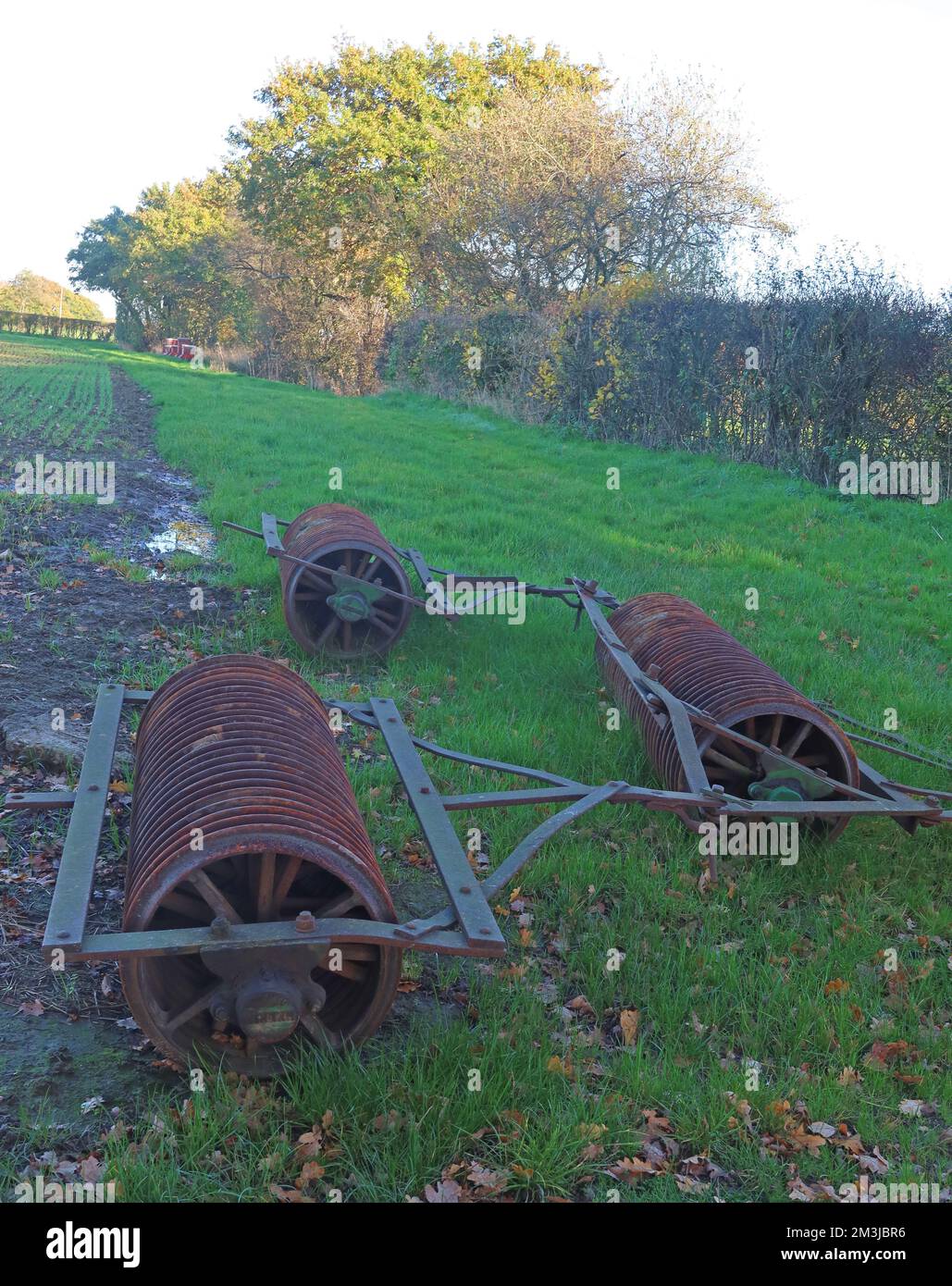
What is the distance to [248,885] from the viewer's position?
139 inches

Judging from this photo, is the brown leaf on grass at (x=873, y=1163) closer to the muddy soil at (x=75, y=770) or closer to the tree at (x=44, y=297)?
the muddy soil at (x=75, y=770)

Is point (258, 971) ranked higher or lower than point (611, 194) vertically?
lower

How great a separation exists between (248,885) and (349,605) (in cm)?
366

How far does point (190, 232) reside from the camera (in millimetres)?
62469

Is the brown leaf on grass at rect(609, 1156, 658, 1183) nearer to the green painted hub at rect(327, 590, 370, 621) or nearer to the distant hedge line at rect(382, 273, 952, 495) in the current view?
the green painted hub at rect(327, 590, 370, 621)

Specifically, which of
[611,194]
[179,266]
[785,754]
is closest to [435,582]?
[785,754]

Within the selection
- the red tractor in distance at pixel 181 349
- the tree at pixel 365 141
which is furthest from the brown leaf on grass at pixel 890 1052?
the red tractor in distance at pixel 181 349

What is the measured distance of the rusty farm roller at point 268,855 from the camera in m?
3.07

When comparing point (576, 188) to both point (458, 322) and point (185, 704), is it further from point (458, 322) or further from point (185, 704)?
point (185, 704)

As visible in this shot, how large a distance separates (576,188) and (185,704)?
23.5 meters

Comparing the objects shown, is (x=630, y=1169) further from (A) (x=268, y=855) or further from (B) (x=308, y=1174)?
(A) (x=268, y=855)

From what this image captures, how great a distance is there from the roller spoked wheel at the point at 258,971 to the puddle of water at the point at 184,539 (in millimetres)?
6956

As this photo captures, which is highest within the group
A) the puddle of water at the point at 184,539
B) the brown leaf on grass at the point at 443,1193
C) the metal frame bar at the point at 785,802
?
the puddle of water at the point at 184,539
